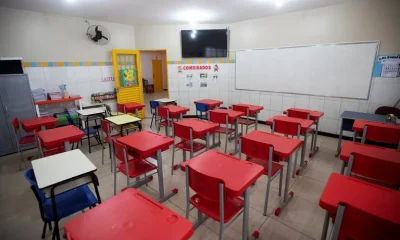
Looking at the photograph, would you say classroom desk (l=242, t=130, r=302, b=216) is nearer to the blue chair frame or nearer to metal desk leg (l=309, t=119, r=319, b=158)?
metal desk leg (l=309, t=119, r=319, b=158)

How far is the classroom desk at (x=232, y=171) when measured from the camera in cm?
152

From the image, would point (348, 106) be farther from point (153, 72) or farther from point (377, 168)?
point (153, 72)

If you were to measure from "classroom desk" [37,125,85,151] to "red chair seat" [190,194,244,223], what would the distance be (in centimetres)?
188

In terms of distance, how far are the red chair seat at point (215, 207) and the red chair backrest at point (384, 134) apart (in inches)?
87.9

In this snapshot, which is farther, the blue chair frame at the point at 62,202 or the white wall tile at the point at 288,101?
the white wall tile at the point at 288,101

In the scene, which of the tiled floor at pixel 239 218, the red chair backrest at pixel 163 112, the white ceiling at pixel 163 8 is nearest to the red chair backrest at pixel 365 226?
the tiled floor at pixel 239 218

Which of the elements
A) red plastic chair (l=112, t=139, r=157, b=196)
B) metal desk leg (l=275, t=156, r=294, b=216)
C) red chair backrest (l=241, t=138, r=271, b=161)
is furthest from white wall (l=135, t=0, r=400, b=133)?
red plastic chair (l=112, t=139, r=157, b=196)

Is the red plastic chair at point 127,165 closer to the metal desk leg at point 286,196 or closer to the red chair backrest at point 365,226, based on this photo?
the metal desk leg at point 286,196

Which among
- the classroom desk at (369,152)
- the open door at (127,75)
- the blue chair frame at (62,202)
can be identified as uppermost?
the open door at (127,75)

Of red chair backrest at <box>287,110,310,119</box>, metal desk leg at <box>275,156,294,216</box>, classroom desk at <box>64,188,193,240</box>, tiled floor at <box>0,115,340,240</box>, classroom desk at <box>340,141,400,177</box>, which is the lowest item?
tiled floor at <box>0,115,340,240</box>

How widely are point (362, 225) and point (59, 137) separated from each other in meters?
3.12

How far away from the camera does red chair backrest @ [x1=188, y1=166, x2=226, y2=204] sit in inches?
59.2

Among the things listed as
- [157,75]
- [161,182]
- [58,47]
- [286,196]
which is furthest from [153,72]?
[286,196]

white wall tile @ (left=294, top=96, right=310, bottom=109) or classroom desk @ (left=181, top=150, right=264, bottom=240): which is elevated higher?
white wall tile @ (left=294, top=96, right=310, bottom=109)
